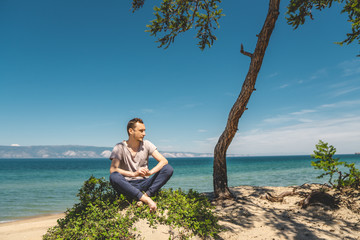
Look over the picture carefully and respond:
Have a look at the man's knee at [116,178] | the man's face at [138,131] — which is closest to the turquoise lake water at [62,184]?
the man's knee at [116,178]

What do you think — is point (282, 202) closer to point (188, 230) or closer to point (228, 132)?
point (228, 132)

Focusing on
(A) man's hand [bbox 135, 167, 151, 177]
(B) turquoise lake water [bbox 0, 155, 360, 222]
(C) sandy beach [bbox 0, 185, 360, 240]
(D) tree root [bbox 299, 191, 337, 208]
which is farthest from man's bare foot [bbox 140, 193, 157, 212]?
(B) turquoise lake water [bbox 0, 155, 360, 222]

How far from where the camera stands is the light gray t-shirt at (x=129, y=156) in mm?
4684

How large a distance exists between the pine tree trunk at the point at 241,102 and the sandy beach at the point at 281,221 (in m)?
0.70

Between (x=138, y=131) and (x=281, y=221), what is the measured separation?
4134 millimetres

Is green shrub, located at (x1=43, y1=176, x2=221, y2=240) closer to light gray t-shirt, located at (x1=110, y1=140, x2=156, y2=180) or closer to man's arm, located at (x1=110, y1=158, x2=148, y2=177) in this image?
man's arm, located at (x1=110, y1=158, x2=148, y2=177)

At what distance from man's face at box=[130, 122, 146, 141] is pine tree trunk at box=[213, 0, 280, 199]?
9.41 feet

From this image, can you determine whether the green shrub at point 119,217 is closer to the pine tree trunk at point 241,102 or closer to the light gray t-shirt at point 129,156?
the light gray t-shirt at point 129,156

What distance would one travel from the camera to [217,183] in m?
6.78

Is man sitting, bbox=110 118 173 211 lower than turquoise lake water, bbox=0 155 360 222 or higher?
higher

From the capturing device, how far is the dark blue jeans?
4.37m

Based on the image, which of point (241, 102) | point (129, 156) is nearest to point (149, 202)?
point (129, 156)

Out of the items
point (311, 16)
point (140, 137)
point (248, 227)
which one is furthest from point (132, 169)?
point (311, 16)

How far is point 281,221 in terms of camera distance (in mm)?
5109
